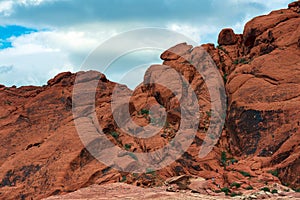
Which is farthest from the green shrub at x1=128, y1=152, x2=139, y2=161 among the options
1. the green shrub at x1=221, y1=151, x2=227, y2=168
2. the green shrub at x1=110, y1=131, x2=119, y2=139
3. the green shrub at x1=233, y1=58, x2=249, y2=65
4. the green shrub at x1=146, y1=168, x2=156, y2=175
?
the green shrub at x1=233, y1=58, x2=249, y2=65

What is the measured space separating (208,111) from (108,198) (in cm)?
1678

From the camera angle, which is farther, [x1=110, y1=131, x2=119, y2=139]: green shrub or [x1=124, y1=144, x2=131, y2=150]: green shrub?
[x1=110, y1=131, x2=119, y2=139]: green shrub

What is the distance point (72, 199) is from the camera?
39188mm

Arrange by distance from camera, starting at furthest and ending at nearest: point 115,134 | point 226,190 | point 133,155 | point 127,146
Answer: point 115,134 → point 127,146 → point 133,155 → point 226,190

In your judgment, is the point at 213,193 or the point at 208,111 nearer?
the point at 213,193

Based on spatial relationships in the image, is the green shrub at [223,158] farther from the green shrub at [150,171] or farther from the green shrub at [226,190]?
the green shrub at [150,171]

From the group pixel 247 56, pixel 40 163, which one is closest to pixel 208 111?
pixel 247 56

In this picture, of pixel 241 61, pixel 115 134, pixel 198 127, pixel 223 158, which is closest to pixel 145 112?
pixel 115 134

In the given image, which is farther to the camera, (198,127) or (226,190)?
(198,127)

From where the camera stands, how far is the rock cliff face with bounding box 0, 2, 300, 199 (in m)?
42.9

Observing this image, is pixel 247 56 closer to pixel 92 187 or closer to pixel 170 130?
pixel 170 130

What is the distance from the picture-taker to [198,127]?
49469mm

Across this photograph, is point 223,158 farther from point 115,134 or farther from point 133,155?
point 115,134

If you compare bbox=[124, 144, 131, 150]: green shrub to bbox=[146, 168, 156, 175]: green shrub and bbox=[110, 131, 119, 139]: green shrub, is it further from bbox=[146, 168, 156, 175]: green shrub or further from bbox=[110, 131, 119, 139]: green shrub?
bbox=[146, 168, 156, 175]: green shrub
